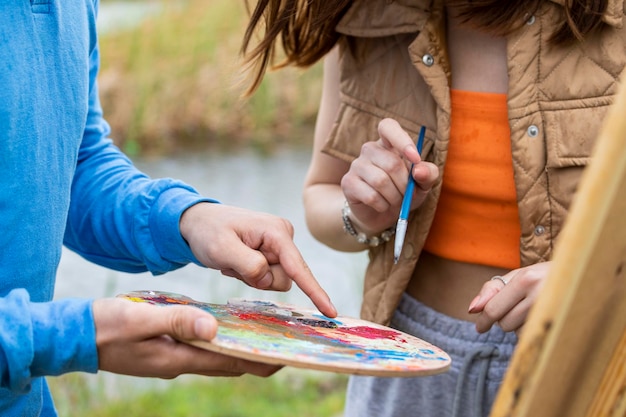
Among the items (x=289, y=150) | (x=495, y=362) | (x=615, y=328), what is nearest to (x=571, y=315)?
(x=615, y=328)

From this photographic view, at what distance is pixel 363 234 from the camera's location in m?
1.75

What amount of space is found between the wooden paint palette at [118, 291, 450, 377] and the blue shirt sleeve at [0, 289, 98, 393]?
0.14 metres

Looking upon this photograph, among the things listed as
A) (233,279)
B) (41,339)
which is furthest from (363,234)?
(233,279)

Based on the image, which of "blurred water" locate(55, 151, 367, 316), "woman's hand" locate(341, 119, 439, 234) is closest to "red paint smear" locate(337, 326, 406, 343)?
"woman's hand" locate(341, 119, 439, 234)

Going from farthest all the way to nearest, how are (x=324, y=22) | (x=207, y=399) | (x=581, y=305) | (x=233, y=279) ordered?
(x=233, y=279), (x=207, y=399), (x=324, y=22), (x=581, y=305)

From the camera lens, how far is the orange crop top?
1.62m

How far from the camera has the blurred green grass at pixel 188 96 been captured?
20.1ft

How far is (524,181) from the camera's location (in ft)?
5.09

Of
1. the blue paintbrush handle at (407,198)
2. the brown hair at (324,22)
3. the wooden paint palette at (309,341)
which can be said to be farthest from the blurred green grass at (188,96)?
the wooden paint palette at (309,341)

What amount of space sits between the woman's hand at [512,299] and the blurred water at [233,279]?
7.49 ft

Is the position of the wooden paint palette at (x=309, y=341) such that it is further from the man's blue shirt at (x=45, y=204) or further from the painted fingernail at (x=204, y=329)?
the man's blue shirt at (x=45, y=204)

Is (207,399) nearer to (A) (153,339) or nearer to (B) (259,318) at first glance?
(B) (259,318)

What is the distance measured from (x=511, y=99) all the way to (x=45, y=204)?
34.5 inches

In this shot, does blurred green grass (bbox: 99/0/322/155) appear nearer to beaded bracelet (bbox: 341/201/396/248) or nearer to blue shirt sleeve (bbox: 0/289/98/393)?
beaded bracelet (bbox: 341/201/396/248)
